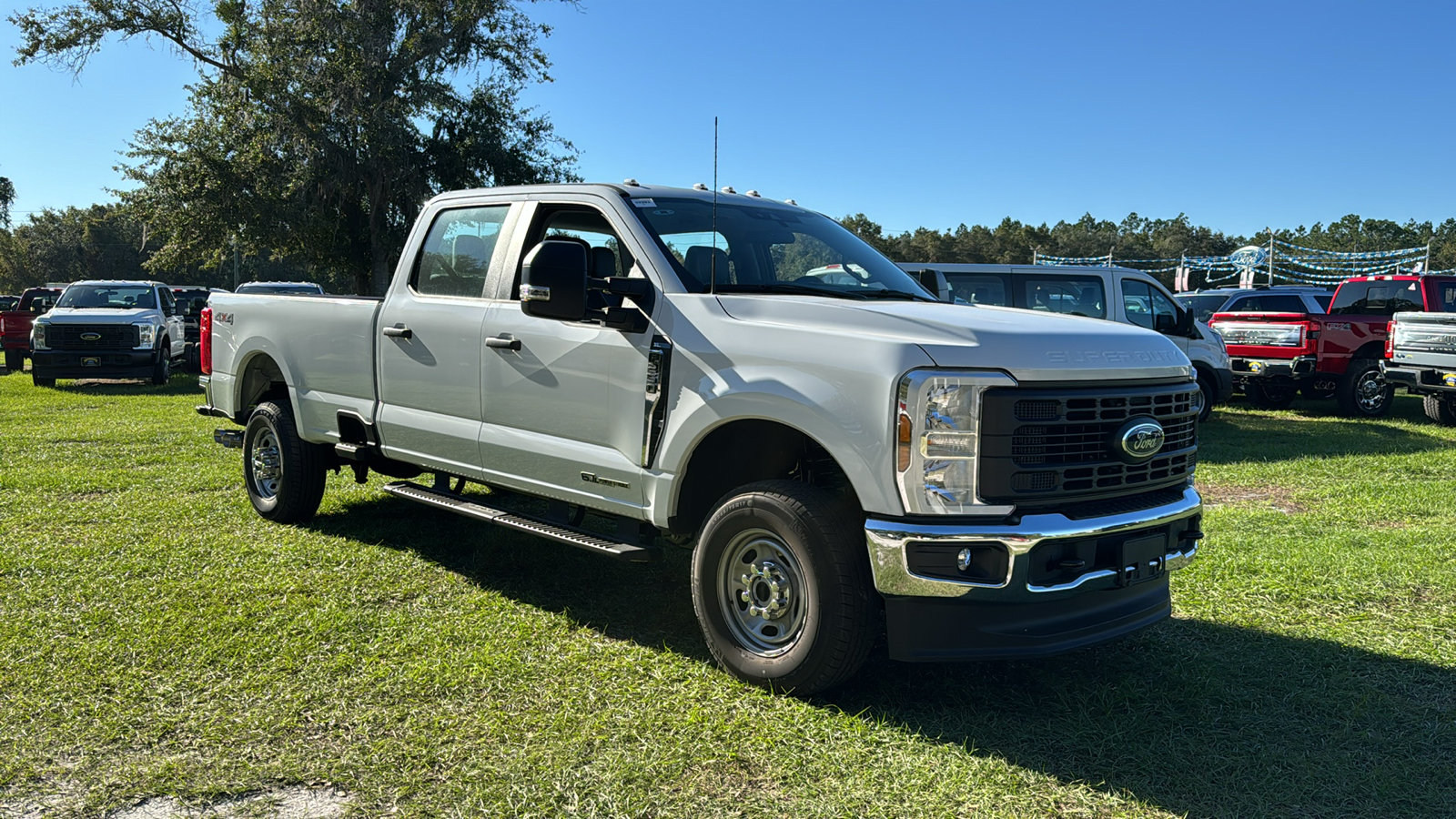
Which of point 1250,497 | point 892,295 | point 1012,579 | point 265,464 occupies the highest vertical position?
point 892,295

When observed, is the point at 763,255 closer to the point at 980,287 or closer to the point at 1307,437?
the point at 980,287

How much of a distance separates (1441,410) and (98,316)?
69.4ft

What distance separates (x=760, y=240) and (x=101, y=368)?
17.3 metres

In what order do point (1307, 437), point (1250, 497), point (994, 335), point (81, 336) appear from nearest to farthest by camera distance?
point (994, 335) → point (1250, 497) → point (1307, 437) → point (81, 336)

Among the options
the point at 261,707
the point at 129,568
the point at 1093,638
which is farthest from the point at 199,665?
the point at 1093,638

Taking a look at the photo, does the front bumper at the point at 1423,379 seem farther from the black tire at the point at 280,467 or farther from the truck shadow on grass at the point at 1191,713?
the black tire at the point at 280,467

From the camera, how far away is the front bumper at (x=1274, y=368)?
15.6m

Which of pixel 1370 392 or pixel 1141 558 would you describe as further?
pixel 1370 392

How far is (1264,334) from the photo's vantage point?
52.6ft

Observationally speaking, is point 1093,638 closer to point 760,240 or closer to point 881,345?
point 881,345

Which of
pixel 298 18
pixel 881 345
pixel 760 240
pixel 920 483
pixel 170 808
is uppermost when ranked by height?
pixel 298 18

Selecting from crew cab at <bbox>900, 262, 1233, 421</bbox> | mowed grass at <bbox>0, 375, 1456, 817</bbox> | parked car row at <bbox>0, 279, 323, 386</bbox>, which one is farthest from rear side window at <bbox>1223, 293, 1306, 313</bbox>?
parked car row at <bbox>0, 279, 323, 386</bbox>

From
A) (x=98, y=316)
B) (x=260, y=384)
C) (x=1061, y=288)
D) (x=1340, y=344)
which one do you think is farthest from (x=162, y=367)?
(x=1340, y=344)

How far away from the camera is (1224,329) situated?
54.1 ft
